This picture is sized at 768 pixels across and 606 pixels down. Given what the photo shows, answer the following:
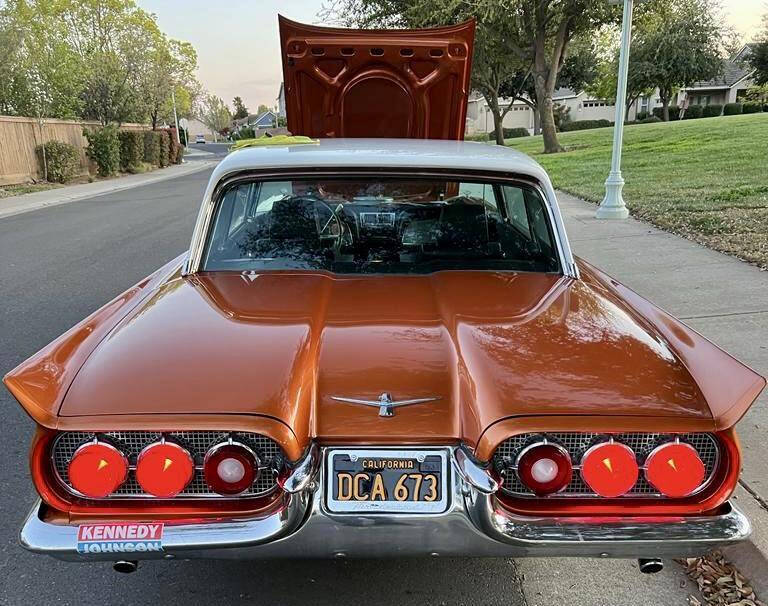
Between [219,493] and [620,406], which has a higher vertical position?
[620,406]

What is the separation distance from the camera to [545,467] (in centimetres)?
185

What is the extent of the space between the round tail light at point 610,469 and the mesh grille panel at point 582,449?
33 millimetres

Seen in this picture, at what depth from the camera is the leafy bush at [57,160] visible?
72.7 feet

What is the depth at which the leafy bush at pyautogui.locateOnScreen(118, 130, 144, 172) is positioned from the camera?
27.9 metres

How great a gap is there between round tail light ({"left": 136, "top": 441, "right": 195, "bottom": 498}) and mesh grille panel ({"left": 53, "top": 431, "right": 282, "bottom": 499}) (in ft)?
0.10

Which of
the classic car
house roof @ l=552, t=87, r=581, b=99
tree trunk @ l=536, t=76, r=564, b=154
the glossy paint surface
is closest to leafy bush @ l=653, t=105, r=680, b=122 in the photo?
house roof @ l=552, t=87, r=581, b=99

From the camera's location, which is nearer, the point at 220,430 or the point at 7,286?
the point at 220,430

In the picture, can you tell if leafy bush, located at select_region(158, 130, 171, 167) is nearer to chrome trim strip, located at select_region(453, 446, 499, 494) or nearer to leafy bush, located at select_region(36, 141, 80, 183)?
leafy bush, located at select_region(36, 141, 80, 183)

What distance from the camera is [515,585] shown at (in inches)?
101

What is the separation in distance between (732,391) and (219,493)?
5.05ft

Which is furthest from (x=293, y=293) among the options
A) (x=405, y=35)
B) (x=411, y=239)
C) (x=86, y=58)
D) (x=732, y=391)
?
(x=86, y=58)

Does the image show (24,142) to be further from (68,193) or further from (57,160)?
(68,193)

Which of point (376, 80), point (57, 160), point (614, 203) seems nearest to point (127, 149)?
point (57, 160)

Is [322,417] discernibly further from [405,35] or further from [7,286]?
[7,286]
